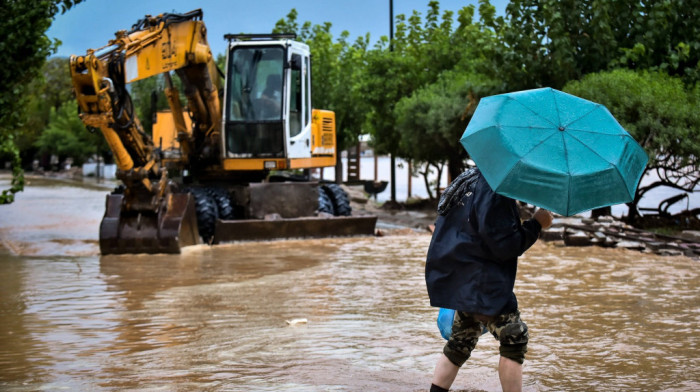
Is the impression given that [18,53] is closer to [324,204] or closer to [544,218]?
[324,204]

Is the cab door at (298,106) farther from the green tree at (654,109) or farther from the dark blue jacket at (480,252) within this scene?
the dark blue jacket at (480,252)

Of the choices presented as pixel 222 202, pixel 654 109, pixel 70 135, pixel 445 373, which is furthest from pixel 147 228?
pixel 70 135

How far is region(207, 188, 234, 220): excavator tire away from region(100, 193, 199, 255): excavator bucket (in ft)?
6.47

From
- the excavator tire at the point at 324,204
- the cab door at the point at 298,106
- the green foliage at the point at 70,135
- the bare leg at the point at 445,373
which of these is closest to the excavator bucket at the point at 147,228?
the cab door at the point at 298,106

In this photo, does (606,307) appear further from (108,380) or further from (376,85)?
(376,85)

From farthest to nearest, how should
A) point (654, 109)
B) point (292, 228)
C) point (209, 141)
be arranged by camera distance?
1. point (209, 141)
2. point (292, 228)
3. point (654, 109)

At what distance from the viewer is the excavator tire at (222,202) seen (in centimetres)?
1791

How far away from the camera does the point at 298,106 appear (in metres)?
18.7

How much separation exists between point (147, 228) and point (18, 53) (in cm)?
428

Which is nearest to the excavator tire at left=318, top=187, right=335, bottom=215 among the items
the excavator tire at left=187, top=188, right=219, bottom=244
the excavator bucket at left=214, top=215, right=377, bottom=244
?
the excavator bucket at left=214, top=215, right=377, bottom=244

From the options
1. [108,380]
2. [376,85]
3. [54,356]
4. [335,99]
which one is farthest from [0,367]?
[335,99]

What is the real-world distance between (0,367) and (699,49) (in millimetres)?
15320

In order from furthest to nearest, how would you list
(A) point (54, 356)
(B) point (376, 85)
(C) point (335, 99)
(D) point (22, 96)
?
(C) point (335, 99) < (B) point (376, 85) < (D) point (22, 96) < (A) point (54, 356)

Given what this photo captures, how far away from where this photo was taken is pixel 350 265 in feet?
44.0
